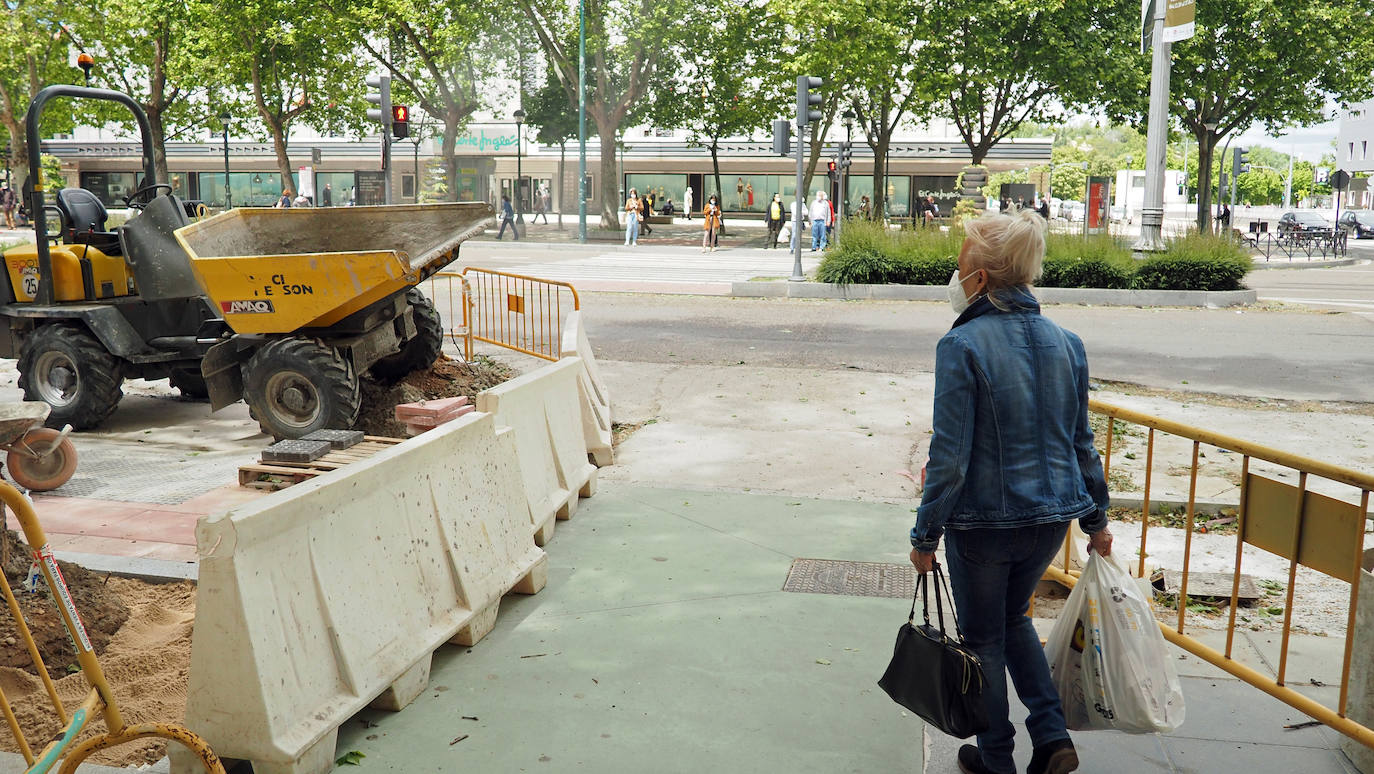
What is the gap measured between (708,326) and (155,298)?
7.88 metres

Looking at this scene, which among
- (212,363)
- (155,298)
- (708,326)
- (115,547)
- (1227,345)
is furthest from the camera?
(708,326)

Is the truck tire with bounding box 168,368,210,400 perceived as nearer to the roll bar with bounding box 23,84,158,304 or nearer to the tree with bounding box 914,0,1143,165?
the roll bar with bounding box 23,84,158,304

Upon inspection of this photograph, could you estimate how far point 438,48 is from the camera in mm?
37219

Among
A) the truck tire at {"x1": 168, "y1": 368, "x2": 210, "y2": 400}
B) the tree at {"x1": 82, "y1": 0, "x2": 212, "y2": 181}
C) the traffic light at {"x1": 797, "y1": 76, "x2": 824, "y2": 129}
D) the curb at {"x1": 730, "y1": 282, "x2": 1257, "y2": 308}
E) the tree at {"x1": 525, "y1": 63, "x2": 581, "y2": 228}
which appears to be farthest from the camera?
the tree at {"x1": 525, "y1": 63, "x2": 581, "y2": 228}

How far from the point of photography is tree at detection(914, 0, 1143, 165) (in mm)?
35719

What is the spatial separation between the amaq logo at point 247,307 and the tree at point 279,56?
108ft

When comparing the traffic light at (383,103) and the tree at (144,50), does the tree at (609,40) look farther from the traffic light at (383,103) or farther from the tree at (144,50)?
the traffic light at (383,103)

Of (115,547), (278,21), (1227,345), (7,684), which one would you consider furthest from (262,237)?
(278,21)

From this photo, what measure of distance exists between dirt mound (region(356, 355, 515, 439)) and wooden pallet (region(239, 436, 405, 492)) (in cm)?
166

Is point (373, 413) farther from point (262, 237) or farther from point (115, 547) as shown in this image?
point (115, 547)

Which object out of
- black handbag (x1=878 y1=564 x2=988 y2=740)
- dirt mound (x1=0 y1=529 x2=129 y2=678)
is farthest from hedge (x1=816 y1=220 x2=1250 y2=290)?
black handbag (x1=878 y1=564 x2=988 y2=740)

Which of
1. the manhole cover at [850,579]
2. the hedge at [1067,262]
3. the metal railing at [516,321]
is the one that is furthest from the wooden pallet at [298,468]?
the hedge at [1067,262]

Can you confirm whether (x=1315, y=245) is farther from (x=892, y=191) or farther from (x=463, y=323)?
(x=463, y=323)

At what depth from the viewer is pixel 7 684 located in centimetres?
396
